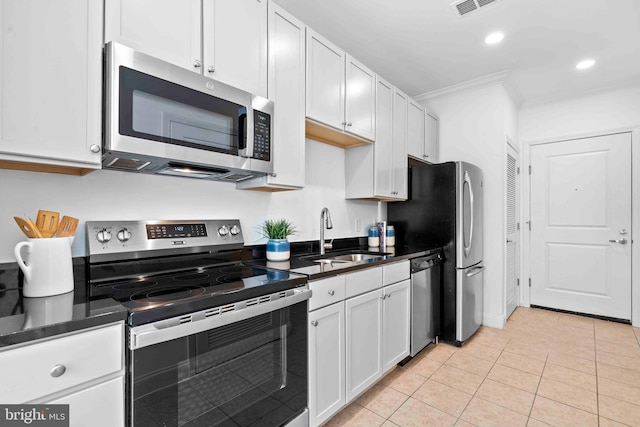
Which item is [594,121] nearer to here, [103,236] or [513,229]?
[513,229]

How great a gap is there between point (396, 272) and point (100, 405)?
1.87 m

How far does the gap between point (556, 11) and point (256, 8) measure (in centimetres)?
218

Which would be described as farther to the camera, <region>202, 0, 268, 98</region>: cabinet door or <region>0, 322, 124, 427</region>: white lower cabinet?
<region>202, 0, 268, 98</region>: cabinet door

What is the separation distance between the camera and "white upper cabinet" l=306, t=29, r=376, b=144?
2.08m

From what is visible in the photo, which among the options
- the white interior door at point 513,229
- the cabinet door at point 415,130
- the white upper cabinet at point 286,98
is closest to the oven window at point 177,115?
the white upper cabinet at point 286,98

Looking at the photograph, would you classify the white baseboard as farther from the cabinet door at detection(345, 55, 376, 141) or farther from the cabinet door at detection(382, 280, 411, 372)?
the cabinet door at detection(345, 55, 376, 141)

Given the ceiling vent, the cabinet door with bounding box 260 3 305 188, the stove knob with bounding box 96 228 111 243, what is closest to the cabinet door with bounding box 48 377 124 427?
the stove knob with bounding box 96 228 111 243

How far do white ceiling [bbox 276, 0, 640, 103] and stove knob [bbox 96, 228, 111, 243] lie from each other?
72.3 inches

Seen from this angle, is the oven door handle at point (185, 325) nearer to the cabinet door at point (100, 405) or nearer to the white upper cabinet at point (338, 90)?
the cabinet door at point (100, 405)

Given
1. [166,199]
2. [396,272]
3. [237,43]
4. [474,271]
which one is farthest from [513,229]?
[166,199]

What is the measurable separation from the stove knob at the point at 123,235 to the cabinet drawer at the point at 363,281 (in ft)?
3.88

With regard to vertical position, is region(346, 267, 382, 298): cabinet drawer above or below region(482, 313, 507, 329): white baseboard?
above

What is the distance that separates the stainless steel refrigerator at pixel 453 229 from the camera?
114 inches

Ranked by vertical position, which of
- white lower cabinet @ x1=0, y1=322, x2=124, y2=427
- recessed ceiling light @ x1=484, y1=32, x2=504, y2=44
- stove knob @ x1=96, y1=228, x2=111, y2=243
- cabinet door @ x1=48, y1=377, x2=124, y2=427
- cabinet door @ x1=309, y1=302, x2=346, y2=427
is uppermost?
recessed ceiling light @ x1=484, y1=32, x2=504, y2=44
